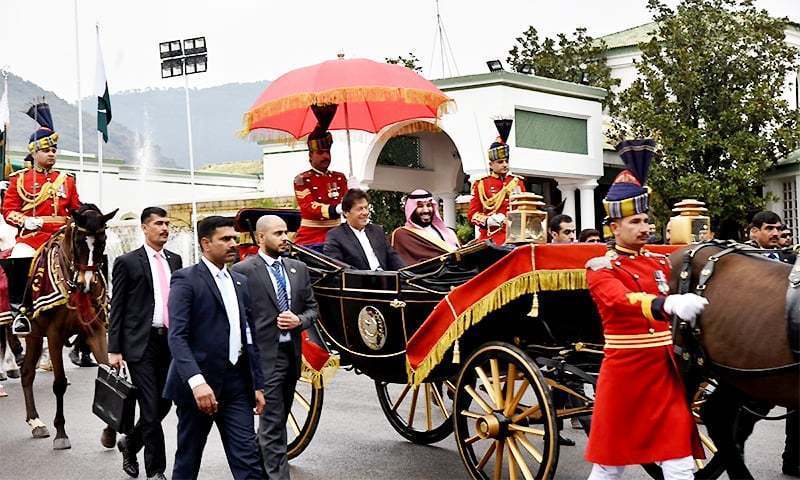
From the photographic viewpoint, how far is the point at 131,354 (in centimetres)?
785

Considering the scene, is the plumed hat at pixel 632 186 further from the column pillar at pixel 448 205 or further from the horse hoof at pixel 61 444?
the column pillar at pixel 448 205

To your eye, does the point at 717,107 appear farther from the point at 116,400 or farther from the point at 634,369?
the point at 634,369

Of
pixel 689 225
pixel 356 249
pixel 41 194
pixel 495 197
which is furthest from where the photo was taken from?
pixel 41 194

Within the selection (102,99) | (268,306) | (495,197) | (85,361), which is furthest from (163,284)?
(102,99)

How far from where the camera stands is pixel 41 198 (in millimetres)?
11898

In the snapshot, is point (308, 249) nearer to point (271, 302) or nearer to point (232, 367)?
point (271, 302)

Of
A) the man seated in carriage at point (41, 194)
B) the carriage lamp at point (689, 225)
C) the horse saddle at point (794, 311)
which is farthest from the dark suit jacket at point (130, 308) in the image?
the horse saddle at point (794, 311)

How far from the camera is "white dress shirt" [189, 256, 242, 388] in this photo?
640cm

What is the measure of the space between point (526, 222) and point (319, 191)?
3.42 metres

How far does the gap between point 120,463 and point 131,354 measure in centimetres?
143

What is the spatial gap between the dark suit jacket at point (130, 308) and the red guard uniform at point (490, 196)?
12.9ft

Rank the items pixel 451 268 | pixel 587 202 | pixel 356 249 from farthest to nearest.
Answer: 1. pixel 587 202
2. pixel 356 249
3. pixel 451 268

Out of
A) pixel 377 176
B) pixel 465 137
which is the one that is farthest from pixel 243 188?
pixel 465 137

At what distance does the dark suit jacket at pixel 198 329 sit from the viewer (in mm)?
6273
